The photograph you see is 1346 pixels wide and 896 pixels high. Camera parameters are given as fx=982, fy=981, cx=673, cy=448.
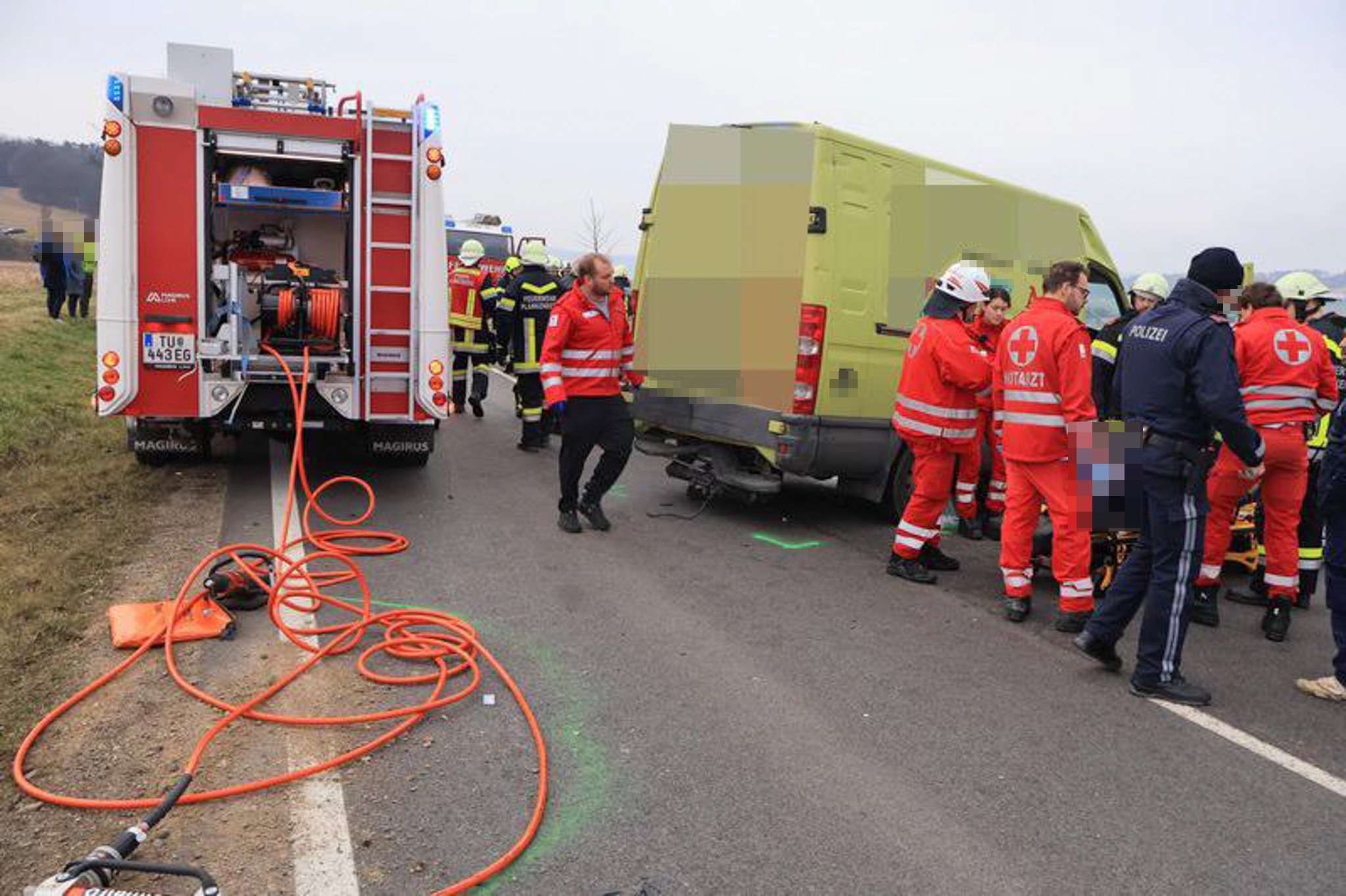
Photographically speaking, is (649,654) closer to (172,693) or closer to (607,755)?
(607,755)

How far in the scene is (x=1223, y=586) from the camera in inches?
255

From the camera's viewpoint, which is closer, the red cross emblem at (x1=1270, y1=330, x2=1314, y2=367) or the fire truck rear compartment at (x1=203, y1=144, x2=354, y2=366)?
the red cross emblem at (x1=1270, y1=330, x2=1314, y2=367)

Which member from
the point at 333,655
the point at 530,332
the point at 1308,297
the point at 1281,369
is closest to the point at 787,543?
the point at 1281,369

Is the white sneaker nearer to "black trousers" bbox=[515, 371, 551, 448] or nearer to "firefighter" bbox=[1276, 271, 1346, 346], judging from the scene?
"firefighter" bbox=[1276, 271, 1346, 346]

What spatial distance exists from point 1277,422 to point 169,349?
22.1ft

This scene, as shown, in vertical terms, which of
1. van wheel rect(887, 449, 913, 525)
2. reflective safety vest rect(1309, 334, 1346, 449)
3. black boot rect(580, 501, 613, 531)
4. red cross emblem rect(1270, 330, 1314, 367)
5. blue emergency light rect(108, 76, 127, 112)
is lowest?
black boot rect(580, 501, 613, 531)

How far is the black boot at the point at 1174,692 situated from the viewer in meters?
4.27

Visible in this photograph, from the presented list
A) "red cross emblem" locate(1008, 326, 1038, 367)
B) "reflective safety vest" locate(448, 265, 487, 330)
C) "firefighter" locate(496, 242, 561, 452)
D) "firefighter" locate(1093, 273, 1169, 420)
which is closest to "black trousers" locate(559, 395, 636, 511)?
"red cross emblem" locate(1008, 326, 1038, 367)

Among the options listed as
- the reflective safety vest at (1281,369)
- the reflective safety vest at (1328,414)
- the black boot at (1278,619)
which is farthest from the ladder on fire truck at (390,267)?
the reflective safety vest at (1328,414)

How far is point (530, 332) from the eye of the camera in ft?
30.7

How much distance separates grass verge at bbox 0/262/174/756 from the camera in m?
3.88

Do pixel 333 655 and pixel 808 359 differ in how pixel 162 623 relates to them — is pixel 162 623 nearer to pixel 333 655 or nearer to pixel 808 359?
pixel 333 655

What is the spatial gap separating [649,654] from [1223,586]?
425 cm

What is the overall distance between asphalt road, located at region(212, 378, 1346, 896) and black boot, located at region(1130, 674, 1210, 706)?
2.8 inches
